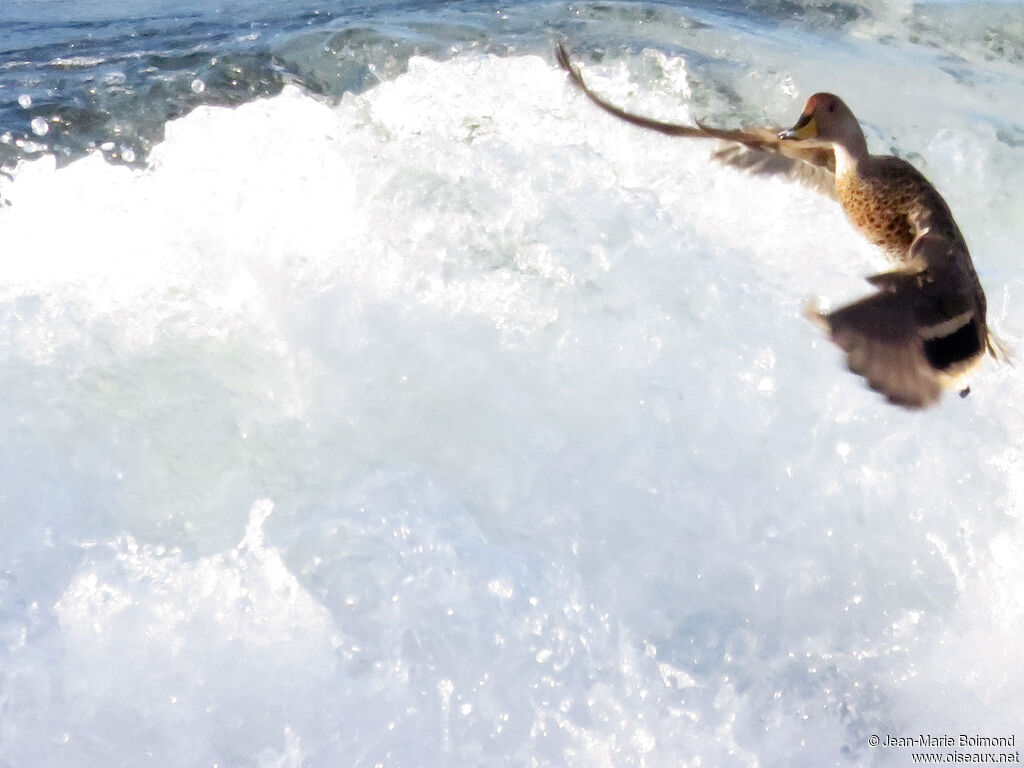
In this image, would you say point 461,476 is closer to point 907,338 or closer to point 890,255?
point 907,338

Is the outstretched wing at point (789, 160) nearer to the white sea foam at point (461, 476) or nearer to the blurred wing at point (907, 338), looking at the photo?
the white sea foam at point (461, 476)

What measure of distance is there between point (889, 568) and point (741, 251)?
84 cm

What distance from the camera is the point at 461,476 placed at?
2.17 meters

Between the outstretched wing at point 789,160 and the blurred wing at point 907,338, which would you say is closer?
the blurred wing at point 907,338

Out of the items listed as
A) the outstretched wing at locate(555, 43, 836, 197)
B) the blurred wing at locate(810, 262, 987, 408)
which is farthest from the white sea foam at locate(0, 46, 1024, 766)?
the blurred wing at locate(810, 262, 987, 408)

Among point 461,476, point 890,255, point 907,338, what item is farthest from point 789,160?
point 461,476

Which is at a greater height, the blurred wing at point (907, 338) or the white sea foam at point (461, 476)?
the blurred wing at point (907, 338)

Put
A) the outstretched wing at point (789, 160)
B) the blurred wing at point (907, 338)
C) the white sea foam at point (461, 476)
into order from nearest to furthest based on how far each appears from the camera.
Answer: the blurred wing at point (907, 338)
the white sea foam at point (461, 476)
the outstretched wing at point (789, 160)

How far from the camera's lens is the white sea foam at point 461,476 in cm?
189

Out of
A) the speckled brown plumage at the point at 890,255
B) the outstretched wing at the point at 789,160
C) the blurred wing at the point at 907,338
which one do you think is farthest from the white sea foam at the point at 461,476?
the blurred wing at the point at 907,338

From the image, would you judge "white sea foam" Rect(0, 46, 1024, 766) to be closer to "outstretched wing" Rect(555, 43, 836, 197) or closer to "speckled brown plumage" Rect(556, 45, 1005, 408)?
"outstretched wing" Rect(555, 43, 836, 197)

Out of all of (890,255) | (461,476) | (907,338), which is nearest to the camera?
(907,338)

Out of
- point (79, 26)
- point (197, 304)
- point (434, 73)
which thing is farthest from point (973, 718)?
point (79, 26)

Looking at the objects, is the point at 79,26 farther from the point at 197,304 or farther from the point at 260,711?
the point at 260,711
